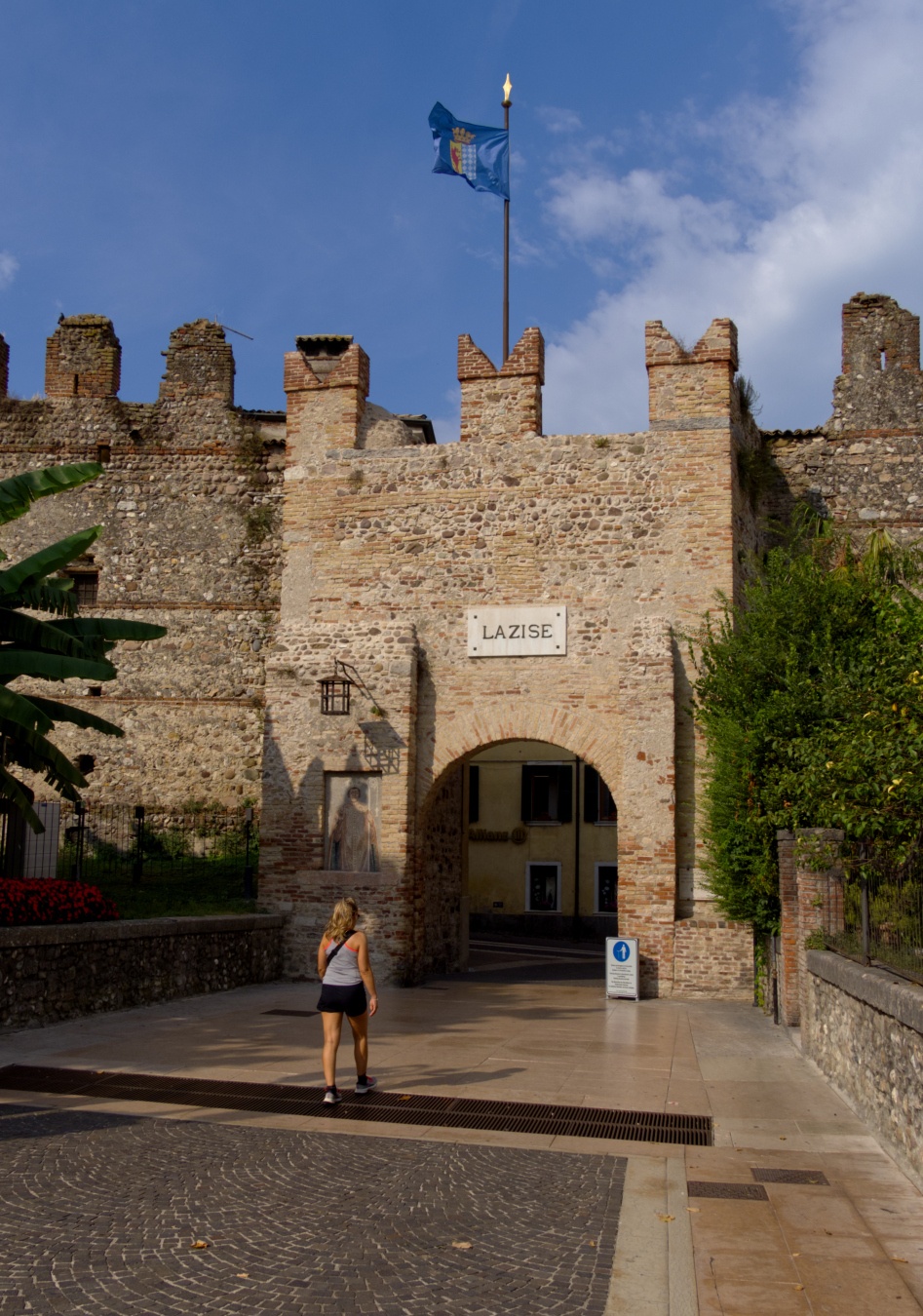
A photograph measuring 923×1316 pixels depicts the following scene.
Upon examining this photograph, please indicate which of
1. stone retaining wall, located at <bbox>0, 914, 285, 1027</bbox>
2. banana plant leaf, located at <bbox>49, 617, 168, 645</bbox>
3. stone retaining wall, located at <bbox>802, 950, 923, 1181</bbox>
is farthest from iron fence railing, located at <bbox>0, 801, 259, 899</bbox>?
stone retaining wall, located at <bbox>802, 950, 923, 1181</bbox>

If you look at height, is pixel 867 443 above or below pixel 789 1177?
above

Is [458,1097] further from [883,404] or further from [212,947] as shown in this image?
[883,404]

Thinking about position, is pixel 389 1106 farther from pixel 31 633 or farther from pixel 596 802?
pixel 596 802

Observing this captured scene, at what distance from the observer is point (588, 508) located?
1731 cm

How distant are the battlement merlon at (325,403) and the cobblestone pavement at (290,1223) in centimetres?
1271

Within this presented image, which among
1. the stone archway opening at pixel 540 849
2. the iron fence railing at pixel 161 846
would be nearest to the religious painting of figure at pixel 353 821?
the iron fence railing at pixel 161 846

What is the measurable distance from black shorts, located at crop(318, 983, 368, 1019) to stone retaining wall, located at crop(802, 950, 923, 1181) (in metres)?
3.59

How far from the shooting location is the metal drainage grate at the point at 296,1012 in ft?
43.6

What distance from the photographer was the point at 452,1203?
20.3ft

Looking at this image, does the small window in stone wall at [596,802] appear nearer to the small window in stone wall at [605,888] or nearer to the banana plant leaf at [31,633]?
the small window in stone wall at [605,888]

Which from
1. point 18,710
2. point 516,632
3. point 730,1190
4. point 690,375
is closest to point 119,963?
point 18,710

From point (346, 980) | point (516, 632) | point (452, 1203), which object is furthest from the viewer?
point (516, 632)

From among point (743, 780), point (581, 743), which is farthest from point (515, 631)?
point (743, 780)

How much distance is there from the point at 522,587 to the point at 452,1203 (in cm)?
1191
